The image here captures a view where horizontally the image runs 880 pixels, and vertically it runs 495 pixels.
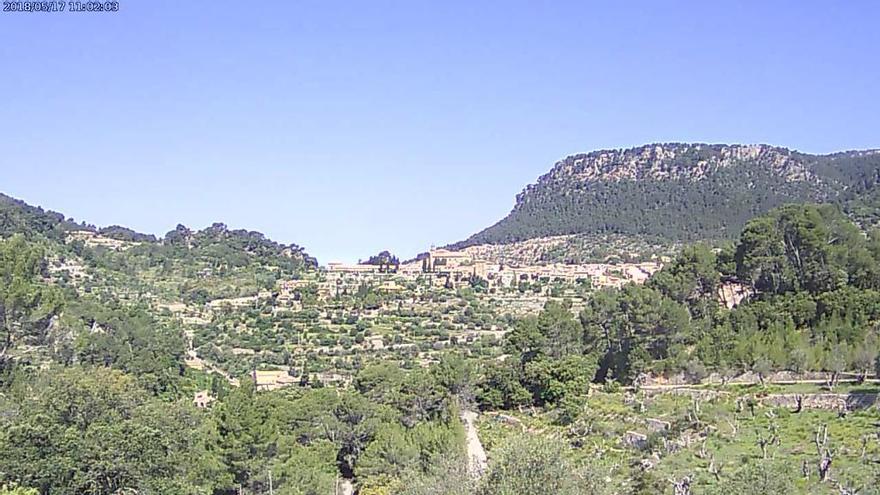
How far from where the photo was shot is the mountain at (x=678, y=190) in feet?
290

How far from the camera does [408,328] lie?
6131 centimetres

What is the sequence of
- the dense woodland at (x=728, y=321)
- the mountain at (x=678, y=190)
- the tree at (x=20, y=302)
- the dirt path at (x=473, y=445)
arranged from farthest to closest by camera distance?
the mountain at (x=678, y=190)
the dense woodland at (x=728, y=321)
the tree at (x=20, y=302)
the dirt path at (x=473, y=445)

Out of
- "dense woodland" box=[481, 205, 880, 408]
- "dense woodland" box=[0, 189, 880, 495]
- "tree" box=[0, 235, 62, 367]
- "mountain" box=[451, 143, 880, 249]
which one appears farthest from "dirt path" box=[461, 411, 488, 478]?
"mountain" box=[451, 143, 880, 249]

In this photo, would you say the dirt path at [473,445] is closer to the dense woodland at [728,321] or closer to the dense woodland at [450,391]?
the dense woodland at [450,391]

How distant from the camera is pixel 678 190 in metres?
100

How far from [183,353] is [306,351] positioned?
344 inches

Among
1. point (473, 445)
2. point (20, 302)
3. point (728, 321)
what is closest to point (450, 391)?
point (473, 445)

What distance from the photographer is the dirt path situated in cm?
2454

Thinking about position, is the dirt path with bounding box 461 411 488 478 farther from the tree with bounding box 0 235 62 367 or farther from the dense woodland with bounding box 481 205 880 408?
the tree with bounding box 0 235 62 367

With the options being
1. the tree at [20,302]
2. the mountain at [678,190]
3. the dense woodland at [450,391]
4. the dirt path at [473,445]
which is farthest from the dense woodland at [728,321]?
the mountain at [678,190]

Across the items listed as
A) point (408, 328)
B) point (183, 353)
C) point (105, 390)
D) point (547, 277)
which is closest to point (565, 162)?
point (547, 277)

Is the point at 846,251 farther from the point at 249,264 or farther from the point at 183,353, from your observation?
the point at 249,264

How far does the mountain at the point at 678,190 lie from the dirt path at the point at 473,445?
47.3m

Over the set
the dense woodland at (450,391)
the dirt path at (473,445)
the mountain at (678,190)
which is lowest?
the dirt path at (473,445)
